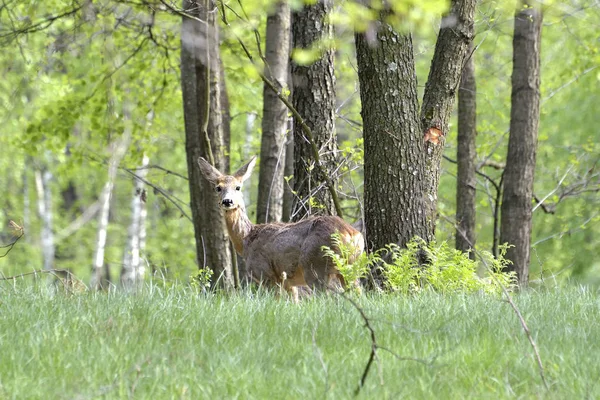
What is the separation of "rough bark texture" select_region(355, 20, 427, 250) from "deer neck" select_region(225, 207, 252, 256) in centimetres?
183

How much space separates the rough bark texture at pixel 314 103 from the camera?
9.76 meters

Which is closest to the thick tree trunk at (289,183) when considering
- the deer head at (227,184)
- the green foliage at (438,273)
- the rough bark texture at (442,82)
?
the deer head at (227,184)

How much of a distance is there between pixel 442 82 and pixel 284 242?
2.25 metres

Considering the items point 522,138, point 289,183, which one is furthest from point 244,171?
point 522,138

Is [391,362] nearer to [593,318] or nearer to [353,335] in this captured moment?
[353,335]

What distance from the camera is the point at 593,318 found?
5.89 metres

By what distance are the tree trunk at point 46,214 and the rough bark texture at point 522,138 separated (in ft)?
56.0

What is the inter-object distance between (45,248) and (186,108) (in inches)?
701

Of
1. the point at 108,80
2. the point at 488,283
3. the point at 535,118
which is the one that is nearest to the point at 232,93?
the point at 108,80

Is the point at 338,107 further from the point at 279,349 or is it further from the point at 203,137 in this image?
the point at 279,349

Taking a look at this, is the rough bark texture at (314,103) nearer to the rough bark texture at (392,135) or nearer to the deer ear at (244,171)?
the deer ear at (244,171)

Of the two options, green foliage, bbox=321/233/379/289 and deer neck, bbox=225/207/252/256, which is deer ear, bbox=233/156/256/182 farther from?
green foliage, bbox=321/233/379/289

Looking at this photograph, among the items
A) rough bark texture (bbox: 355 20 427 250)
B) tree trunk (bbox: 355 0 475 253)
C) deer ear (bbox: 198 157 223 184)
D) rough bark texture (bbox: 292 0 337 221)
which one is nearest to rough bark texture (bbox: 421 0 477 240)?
tree trunk (bbox: 355 0 475 253)

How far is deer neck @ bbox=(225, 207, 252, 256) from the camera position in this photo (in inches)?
377
